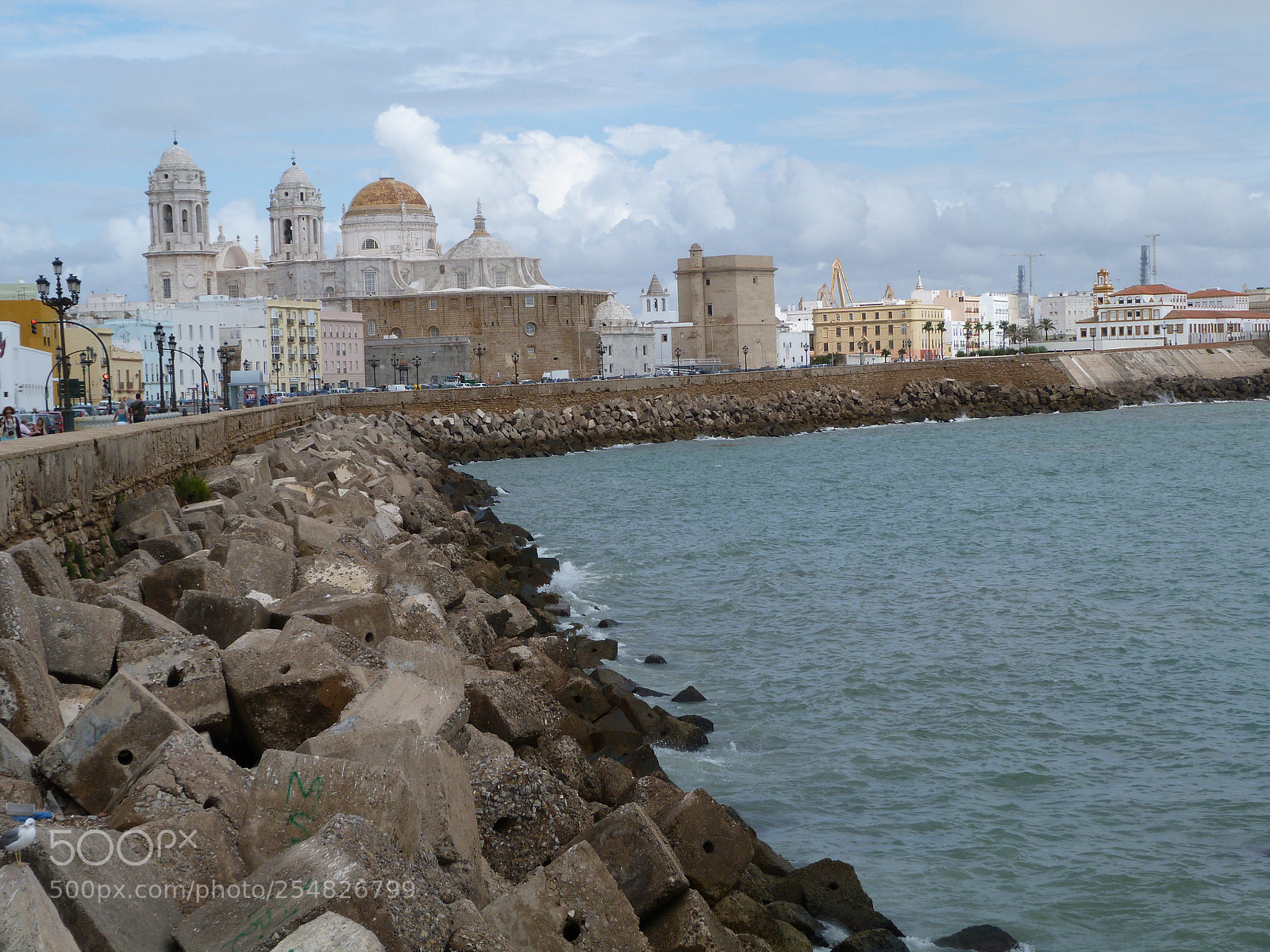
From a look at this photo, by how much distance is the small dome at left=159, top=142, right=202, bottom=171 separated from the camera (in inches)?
2694

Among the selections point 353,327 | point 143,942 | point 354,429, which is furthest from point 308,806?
point 353,327

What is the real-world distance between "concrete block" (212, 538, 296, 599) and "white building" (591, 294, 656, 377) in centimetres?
5599

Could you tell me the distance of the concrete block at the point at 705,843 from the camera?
459 centimetres

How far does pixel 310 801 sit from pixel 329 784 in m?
0.07

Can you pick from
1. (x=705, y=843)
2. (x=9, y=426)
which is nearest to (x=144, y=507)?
(x=705, y=843)

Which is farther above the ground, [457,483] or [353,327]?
[353,327]

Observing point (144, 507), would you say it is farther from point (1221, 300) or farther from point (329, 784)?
point (1221, 300)

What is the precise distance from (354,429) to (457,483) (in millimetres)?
4069

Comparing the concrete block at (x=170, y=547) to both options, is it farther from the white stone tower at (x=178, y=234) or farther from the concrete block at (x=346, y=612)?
the white stone tower at (x=178, y=234)

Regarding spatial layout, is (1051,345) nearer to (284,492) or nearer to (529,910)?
(284,492)

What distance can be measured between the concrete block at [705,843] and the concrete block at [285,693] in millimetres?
1361

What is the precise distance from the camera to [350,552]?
24.1ft

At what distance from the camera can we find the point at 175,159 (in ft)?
224

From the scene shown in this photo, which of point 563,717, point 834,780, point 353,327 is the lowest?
point 834,780
